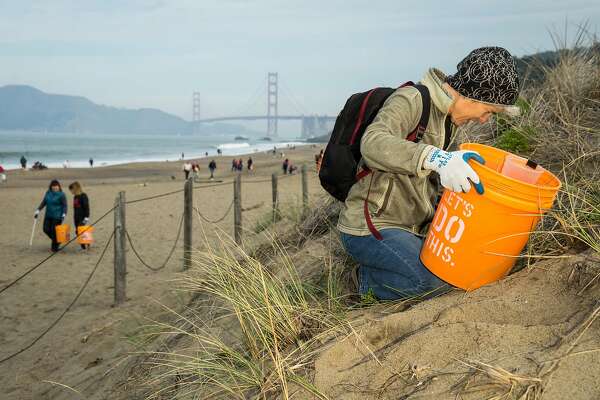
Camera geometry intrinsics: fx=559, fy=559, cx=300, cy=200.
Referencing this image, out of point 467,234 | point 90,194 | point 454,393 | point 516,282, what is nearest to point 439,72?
point 467,234

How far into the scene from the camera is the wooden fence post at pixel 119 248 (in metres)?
5.68

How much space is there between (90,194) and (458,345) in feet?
62.4

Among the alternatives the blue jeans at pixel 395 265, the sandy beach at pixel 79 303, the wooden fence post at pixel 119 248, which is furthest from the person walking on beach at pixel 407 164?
the wooden fence post at pixel 119 248

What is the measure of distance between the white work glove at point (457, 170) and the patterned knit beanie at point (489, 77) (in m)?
0.49

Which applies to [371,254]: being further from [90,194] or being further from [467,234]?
[90,194]

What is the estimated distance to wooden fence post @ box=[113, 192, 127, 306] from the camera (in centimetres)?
568

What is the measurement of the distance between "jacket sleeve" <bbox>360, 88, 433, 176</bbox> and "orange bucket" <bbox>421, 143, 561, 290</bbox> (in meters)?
0.22

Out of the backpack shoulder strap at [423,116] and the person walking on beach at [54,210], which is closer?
the backpack shoulder strap at [423,116]

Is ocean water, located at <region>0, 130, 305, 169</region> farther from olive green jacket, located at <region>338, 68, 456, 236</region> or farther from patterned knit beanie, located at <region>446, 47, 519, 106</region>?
patterned knit beanie, located at <region>446, 47, 519, 106</region>

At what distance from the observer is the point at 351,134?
2.64 meters

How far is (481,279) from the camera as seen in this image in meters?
2.29

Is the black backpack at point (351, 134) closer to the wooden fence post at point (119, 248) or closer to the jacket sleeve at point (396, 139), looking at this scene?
the jacket sleeve at point (396, 139)

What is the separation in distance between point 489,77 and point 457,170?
0.61 meters

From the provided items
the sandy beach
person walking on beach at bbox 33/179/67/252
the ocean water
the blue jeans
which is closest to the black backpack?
the blue jeans
